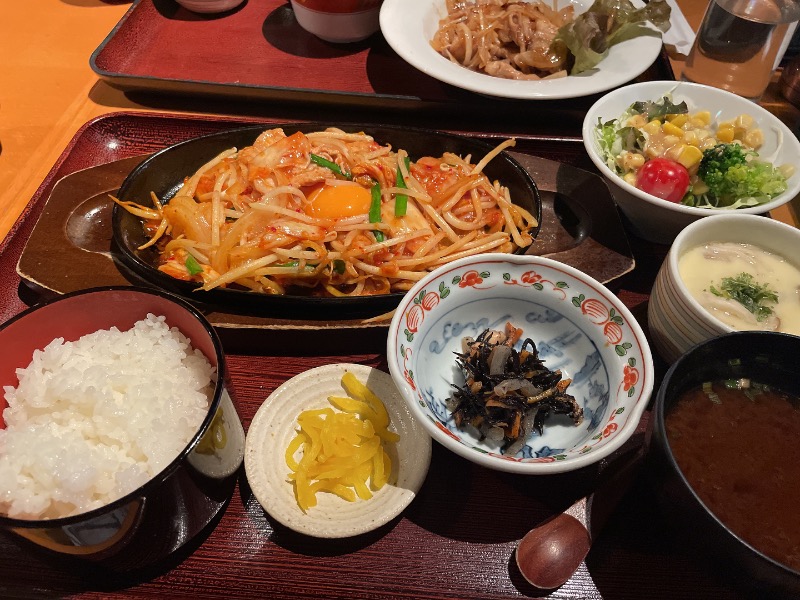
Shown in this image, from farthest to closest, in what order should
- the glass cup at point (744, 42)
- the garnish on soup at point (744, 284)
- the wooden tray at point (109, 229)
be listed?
the glass cup at point (744, 42), the wooden tray at point (109, 229), the garnish on soup at point (744, 284)

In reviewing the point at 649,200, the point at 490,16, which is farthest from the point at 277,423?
the point at 490,16

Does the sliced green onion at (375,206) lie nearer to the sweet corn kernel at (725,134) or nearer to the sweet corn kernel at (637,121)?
the sweet corn kernel at (637,121)

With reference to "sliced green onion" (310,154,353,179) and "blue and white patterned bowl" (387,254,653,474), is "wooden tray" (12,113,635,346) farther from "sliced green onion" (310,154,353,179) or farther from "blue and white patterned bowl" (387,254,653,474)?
"sliced green onion" (310,154,353,179)

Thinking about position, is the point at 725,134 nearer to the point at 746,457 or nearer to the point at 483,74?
the point at 483,74

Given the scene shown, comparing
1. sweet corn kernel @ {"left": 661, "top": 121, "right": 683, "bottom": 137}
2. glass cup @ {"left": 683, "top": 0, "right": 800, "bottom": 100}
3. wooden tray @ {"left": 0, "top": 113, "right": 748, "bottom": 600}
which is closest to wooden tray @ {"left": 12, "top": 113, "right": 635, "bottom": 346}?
sweet corn kernel @ {"left": 661, "top": 121, "right": 683, "bottom": 137}

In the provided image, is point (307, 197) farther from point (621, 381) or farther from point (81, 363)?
point (621, 381)

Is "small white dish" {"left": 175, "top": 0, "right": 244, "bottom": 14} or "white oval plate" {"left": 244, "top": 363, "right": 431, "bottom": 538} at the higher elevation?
"small white dish" {"left": 175, "top": 0, "right": 244, "bottom": 14}

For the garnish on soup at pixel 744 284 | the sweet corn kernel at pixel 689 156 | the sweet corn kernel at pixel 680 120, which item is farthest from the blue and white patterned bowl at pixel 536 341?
the sweet corn kernel at pixel 680 120

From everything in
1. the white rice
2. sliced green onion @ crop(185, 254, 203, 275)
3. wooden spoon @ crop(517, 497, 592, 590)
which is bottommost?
wooden spoon @ crop(517, 497, 592, 590)
